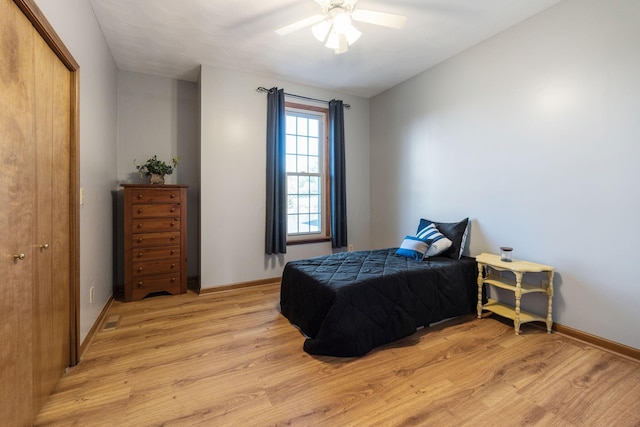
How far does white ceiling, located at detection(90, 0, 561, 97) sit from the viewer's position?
240cm

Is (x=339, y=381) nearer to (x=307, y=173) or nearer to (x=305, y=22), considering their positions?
(x=305, y=22)

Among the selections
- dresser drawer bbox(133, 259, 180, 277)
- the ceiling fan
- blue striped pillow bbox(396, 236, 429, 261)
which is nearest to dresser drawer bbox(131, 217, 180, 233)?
dresser drawer bbox(133, 259, 180, 277)

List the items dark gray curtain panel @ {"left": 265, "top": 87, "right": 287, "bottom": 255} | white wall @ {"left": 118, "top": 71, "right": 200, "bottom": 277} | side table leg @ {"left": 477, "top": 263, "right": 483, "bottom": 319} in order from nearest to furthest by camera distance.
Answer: side table leg @ {"left": 477, "top": 263, "right": 483, "bottom": 319} < white wall @ {"left": 118, "top": 71, "right": 200, "bottom": 277} < dark gray curtain panel @ {"left": 265, "top": 87, "right": 287, "bottom": 255}

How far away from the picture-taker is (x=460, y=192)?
10.8 feet

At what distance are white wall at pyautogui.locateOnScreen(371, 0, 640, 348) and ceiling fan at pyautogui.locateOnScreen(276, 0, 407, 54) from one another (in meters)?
1.46

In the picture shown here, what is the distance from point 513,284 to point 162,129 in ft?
14.3

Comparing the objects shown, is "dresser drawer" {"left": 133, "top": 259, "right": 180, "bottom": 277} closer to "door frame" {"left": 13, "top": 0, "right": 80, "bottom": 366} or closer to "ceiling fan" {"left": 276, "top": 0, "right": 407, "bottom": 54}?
"door frame" {"left": 13, "top": 0, "right": 80, "bottom": 366}

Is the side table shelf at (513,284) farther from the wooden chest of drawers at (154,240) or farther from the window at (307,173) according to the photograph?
the wooden chest of drawers at (154,240)

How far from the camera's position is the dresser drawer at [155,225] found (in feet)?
10.5

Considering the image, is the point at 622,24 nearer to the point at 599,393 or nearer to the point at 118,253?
the point at 599,393

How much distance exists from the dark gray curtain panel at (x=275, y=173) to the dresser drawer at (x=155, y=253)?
1.09m

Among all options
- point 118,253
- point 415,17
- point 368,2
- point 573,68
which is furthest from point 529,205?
point 118,253

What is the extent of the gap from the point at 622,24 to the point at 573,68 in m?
0.34

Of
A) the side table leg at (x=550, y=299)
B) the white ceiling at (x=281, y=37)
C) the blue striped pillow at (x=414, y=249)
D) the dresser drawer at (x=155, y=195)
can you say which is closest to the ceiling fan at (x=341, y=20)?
the white ceiling at (x=281, y=37)
